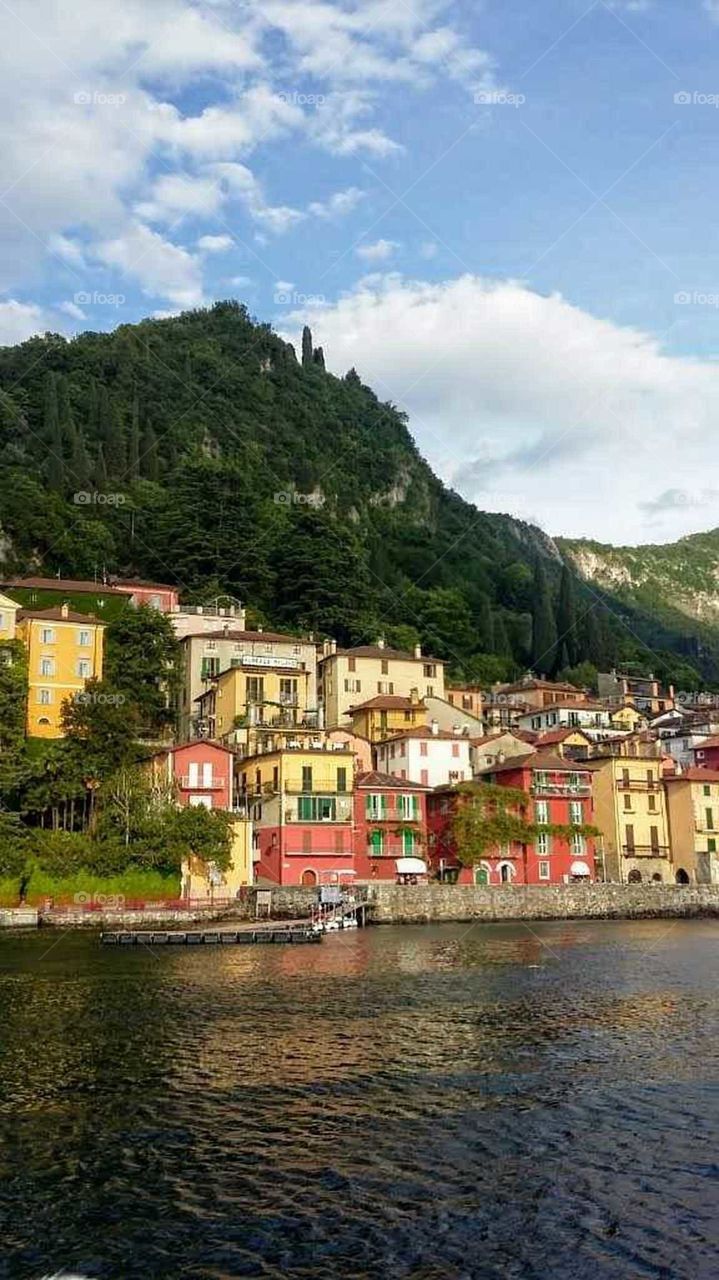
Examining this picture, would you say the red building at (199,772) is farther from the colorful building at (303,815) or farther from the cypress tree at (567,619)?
the cypress tree at (567,619)

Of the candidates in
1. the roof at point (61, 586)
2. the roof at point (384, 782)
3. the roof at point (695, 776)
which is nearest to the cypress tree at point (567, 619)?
the roof at point (695, 776)

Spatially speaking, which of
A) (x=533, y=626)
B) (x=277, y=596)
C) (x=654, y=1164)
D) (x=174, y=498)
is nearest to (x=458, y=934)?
(x=654, y=1164)

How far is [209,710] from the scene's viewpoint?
8569 cm

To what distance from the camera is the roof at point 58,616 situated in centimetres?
7894

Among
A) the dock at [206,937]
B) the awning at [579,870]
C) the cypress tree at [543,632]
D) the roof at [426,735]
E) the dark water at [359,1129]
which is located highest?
the cypress tree at [543,632]

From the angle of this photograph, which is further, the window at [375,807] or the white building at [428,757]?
the white building at [428,757]

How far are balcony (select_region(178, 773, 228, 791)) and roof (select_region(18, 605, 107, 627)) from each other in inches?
697

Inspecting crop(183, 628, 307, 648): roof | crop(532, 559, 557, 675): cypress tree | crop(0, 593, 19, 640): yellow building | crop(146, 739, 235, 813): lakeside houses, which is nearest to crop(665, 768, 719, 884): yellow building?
crop(183, 628, 307, 648): roof

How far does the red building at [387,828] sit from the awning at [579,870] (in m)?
10.7

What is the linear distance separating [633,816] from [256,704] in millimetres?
29879

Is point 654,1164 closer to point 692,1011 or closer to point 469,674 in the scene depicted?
point 692,1011

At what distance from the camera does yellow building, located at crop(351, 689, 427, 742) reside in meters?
87.9

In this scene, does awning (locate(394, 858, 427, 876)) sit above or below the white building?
below

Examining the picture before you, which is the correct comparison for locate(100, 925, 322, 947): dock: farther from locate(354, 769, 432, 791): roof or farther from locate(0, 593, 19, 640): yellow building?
locate(0, 593, 19, 640): yellow building
